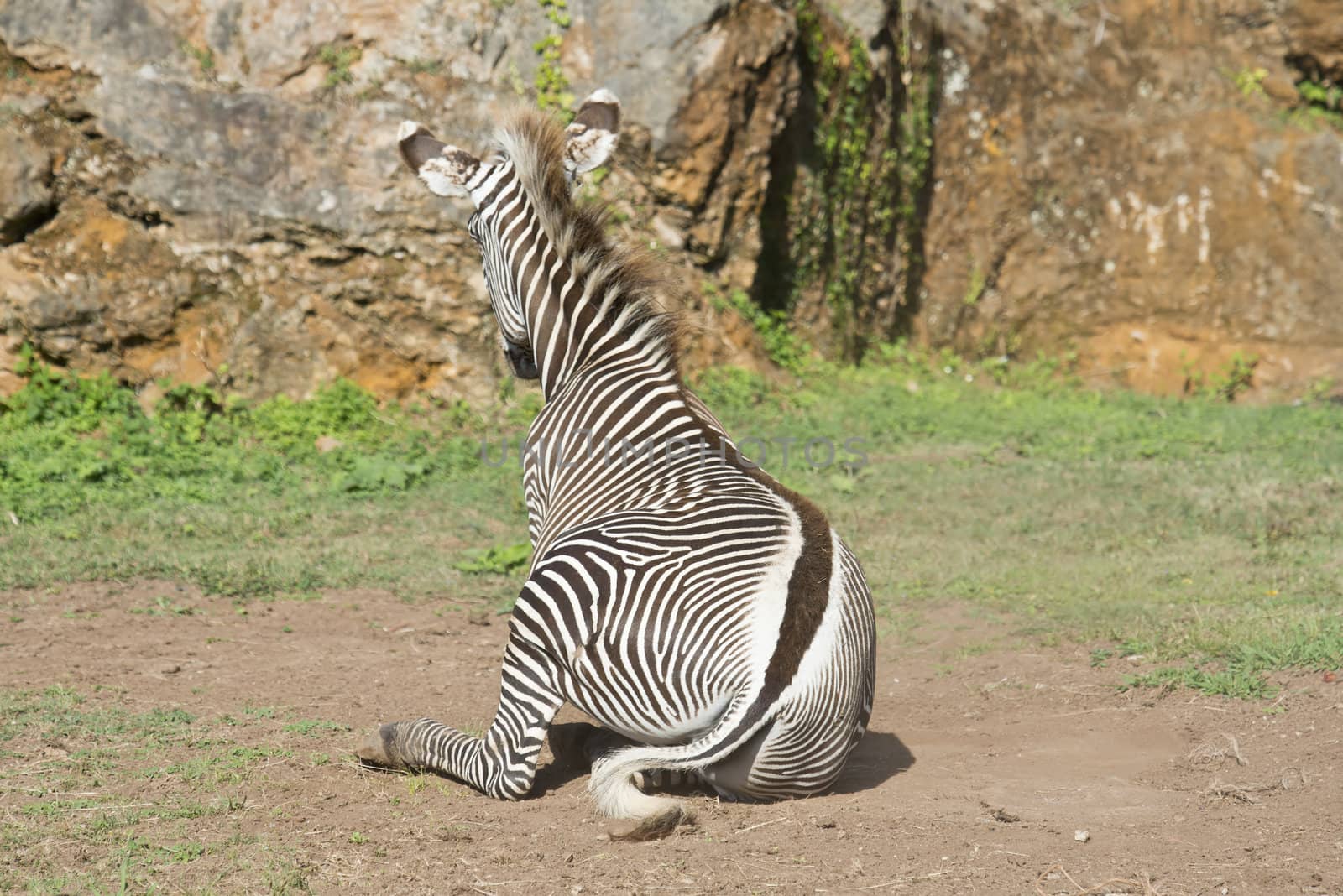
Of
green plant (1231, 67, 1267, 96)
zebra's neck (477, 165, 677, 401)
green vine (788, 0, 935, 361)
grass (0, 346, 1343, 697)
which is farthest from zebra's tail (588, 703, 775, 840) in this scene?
green plant (1231, 67, 1267, 96)

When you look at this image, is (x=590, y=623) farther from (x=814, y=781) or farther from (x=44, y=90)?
(x=44, y=90)

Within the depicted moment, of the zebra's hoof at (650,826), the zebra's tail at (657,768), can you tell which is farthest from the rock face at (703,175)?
the zebra's hoof at (650,826)

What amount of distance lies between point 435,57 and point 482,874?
8508mm

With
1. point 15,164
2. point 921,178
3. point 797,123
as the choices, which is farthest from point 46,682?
point 921,178

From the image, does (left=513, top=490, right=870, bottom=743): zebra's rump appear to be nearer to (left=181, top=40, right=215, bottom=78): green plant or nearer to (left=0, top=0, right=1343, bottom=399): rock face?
(left=0, top=0, right=1343, bottom=399): rock face

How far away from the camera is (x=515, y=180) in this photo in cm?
550

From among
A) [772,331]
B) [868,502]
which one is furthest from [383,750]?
[772,331]

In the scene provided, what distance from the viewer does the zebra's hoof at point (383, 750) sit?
15.4 ft

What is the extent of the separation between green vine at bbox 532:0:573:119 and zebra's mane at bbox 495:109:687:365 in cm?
558

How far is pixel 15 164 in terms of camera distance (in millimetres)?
9656

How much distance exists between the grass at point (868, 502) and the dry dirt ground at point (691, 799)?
50 cm

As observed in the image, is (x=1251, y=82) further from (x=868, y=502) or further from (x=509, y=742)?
(x=509, y=742)

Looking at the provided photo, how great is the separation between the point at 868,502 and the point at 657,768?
4989 mm

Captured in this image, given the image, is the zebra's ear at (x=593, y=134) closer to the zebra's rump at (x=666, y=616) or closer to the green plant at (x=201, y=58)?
the zebra's rump at (x=666, y=616)
